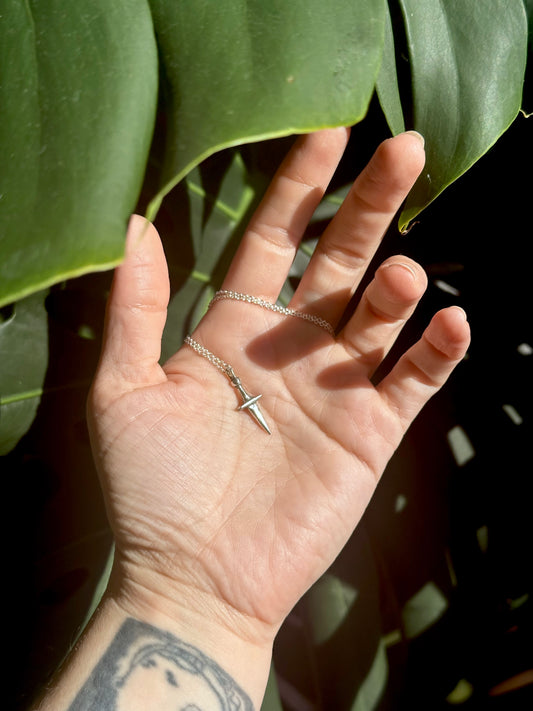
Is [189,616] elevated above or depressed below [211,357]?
below

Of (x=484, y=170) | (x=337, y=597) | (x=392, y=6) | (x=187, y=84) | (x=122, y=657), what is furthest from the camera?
(x=337, y=597)

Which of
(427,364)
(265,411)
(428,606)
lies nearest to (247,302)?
(265,411)

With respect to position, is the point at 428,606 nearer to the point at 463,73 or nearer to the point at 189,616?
the point at 189,616

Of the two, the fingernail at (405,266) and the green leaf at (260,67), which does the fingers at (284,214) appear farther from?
the green leaf at (260,67)

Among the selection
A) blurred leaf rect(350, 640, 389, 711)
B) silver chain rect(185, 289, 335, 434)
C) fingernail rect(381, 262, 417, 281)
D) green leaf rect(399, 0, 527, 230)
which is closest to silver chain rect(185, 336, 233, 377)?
silver chain rect(185, 289, 335, 434)

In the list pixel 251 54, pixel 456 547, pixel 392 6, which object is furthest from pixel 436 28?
pixel 456 547

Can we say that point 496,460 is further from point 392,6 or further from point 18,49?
point 18,49

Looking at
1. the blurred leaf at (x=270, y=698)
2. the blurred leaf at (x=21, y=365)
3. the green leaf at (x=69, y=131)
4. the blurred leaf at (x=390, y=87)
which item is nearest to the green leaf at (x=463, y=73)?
the blurred leaf at (x=390, y=87)
